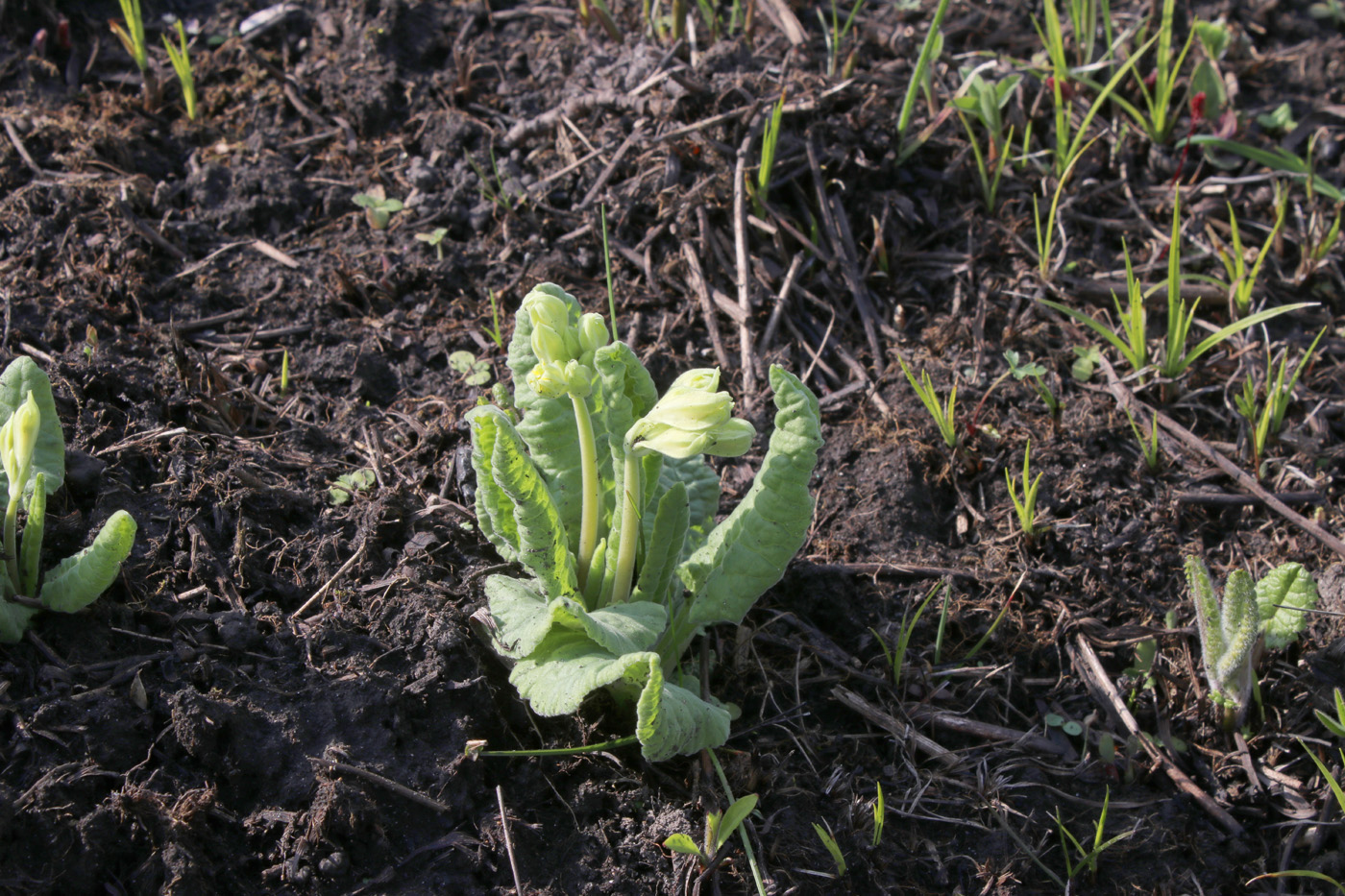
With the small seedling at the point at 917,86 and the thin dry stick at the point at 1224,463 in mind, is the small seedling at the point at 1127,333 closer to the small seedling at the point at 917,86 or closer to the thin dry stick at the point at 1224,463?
the thin dry stick at the point at 1224,463

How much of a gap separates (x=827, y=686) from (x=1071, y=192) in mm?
1969

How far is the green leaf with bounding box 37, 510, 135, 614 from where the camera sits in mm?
1827

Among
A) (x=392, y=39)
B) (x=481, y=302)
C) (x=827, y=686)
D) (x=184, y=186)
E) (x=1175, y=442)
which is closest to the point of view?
(x=827, y=686)

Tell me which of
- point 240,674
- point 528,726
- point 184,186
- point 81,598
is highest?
point 184,186

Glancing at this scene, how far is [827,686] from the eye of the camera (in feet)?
7.42

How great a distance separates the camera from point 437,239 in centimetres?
299

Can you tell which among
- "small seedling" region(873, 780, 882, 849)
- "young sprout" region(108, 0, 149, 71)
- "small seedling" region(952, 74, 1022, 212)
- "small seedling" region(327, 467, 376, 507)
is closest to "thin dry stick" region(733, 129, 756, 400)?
"small seedling" region(952, 74, 1022, 212)

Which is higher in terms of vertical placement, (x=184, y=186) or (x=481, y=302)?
(x=184, y=186)

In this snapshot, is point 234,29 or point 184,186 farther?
point 234,29

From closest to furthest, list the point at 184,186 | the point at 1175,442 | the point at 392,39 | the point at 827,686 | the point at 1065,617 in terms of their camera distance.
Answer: the point at 827,686, the point at 1065,617, the point at 1175,442, the point at 184,186, the point at 392,39

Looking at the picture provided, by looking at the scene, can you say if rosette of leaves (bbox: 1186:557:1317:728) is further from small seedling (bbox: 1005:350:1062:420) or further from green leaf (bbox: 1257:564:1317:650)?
small seedling (bbox: 1005:350:1062:420)

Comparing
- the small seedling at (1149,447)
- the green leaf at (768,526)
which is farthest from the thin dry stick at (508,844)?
the small seedling at (1149,447)

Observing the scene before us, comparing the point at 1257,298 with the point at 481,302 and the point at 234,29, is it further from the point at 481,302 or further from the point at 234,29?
the point at 234,29

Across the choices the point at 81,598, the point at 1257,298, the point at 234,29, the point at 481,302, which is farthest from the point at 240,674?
the point at 1257,298
